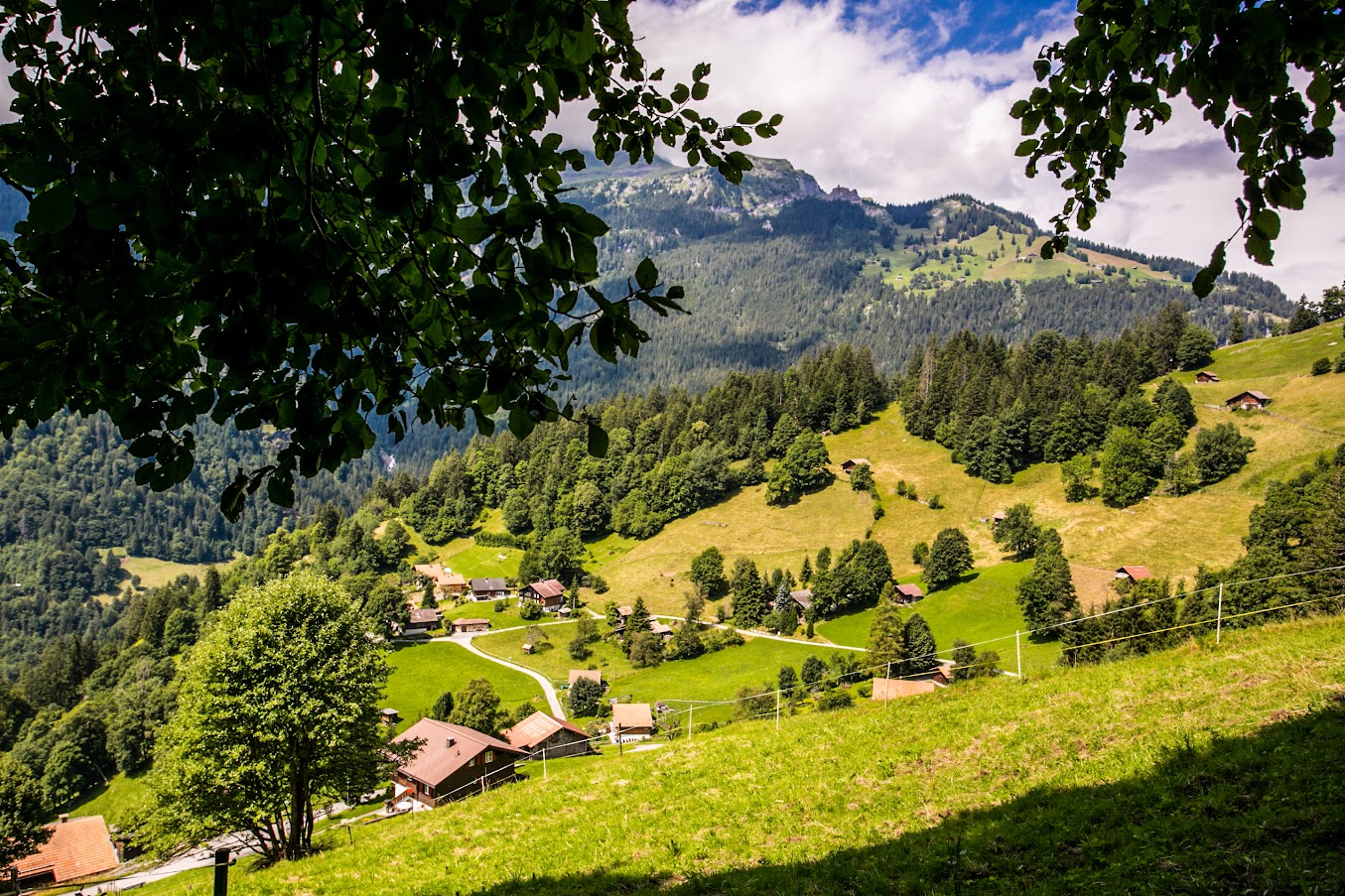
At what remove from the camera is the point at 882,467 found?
117 metres

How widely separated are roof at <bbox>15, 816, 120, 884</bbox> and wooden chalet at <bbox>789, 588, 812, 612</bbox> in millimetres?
71348

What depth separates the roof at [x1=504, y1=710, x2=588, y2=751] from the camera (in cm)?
6078

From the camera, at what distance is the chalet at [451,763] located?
50.3 meters

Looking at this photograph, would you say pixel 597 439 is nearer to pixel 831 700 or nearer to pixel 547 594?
pixel 831 700

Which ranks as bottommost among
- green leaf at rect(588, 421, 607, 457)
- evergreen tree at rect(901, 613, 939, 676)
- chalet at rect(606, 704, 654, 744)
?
chalet at rect(606, 704, 654, 744)

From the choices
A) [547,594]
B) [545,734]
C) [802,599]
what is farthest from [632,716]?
[547,594]

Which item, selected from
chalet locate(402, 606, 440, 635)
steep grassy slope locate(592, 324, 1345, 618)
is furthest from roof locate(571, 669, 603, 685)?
chalet locate(402, 606, 440, 635)

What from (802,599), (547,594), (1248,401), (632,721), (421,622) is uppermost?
(1248,401)

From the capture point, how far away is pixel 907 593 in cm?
8450

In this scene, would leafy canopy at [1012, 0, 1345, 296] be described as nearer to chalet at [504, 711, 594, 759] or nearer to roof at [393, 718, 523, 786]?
roof at [393, 718, 523, 786]

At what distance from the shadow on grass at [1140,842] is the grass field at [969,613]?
204 feet

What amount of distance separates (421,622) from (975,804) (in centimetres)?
10416

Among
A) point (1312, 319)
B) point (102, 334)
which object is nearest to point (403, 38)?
point (102, 334)

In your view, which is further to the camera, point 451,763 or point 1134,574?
point 1134,574
